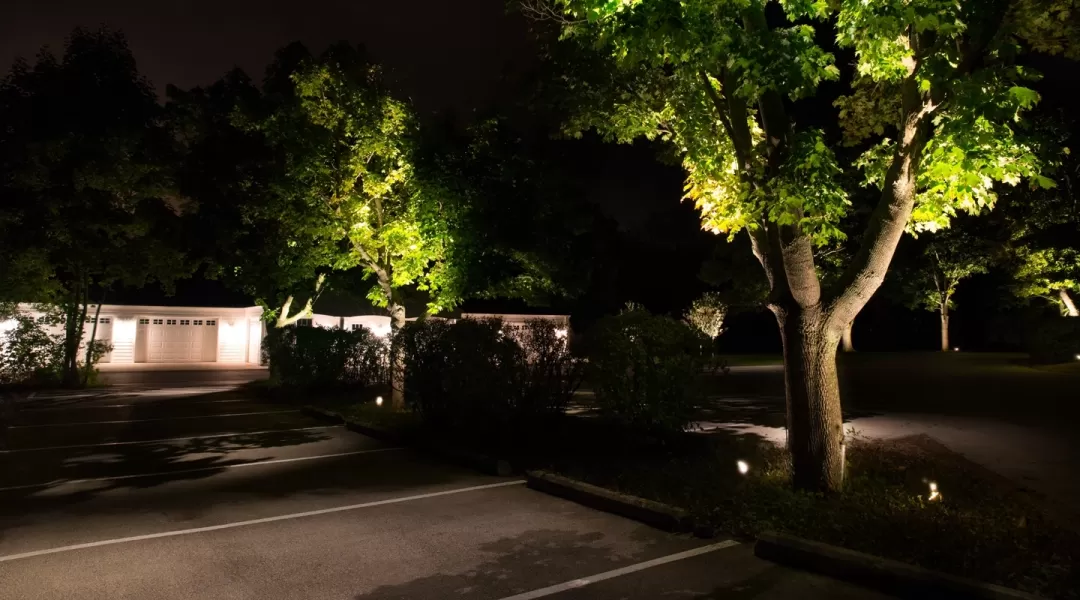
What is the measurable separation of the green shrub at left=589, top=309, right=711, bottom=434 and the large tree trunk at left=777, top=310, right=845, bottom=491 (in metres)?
2.38

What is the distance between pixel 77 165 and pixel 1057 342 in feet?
108

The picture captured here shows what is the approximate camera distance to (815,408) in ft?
22.9

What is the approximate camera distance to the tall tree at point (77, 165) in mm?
21016

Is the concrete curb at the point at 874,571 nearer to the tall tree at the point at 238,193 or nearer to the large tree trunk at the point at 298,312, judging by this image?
the tall tree at the point at 238,193

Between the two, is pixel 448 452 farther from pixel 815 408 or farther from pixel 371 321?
pixel 371 321

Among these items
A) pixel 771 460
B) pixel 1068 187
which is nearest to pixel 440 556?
pixel 771 460

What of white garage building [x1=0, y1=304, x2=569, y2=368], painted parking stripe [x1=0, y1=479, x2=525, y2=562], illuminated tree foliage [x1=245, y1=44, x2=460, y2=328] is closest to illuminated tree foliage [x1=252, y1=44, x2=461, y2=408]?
illuminated tree foliage [x1=245, y1=44, x2=460, y2=328]

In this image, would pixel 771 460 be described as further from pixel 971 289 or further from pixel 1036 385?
pixel 971 289

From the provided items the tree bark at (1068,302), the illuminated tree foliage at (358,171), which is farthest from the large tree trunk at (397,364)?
the tree bark at (1068,302)

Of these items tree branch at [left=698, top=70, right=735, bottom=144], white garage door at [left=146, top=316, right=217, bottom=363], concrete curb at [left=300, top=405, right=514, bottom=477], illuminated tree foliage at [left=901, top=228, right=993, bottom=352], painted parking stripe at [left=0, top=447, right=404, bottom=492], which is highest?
illuminated tree foliage at [left=901, top=228, right=993, bottom=352]

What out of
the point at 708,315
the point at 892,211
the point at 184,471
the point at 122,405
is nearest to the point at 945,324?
the point at 708,315

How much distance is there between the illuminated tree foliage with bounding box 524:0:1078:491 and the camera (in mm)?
6008

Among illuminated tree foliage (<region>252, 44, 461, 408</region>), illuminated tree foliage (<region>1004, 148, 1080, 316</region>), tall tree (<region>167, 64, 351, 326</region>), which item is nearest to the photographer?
illuminated tree foliage (<region>252, 44, 461, 408</region>)

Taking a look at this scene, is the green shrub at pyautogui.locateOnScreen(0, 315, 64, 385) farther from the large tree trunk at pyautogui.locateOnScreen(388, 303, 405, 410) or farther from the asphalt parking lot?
the large tree trunk at pyautogui.locateOnScreen(388, 303, 405, 410)
